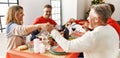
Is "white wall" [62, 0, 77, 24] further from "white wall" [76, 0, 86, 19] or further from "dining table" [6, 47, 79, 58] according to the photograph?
"dining table" [6, 47, 79, 58]

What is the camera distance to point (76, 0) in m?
5.04

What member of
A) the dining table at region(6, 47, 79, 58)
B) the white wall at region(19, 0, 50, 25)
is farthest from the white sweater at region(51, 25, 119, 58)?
the white wall at region(19, 0, 50, 25)

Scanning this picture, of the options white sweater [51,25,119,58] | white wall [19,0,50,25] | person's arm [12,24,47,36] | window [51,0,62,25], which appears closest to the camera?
white sweater [51,25,119,58]

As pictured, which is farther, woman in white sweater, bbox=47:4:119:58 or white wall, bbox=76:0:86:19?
white wall, bbox=76:0:86:19

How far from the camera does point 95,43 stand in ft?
4.04

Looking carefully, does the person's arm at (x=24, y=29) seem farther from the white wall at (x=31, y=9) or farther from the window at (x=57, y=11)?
the window at (x=57, y=11)

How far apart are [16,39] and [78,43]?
3.35 feet

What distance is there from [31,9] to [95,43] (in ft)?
8.86

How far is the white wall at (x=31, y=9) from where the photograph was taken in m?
3.51

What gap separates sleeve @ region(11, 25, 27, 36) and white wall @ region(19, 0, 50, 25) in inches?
64.1

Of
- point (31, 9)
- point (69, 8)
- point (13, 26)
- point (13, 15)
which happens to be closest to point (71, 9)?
point (69, 8)

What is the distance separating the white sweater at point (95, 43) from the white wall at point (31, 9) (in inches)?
91.9

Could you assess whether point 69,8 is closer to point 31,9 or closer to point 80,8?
point 80,8

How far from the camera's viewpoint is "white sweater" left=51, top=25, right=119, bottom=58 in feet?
3.96
